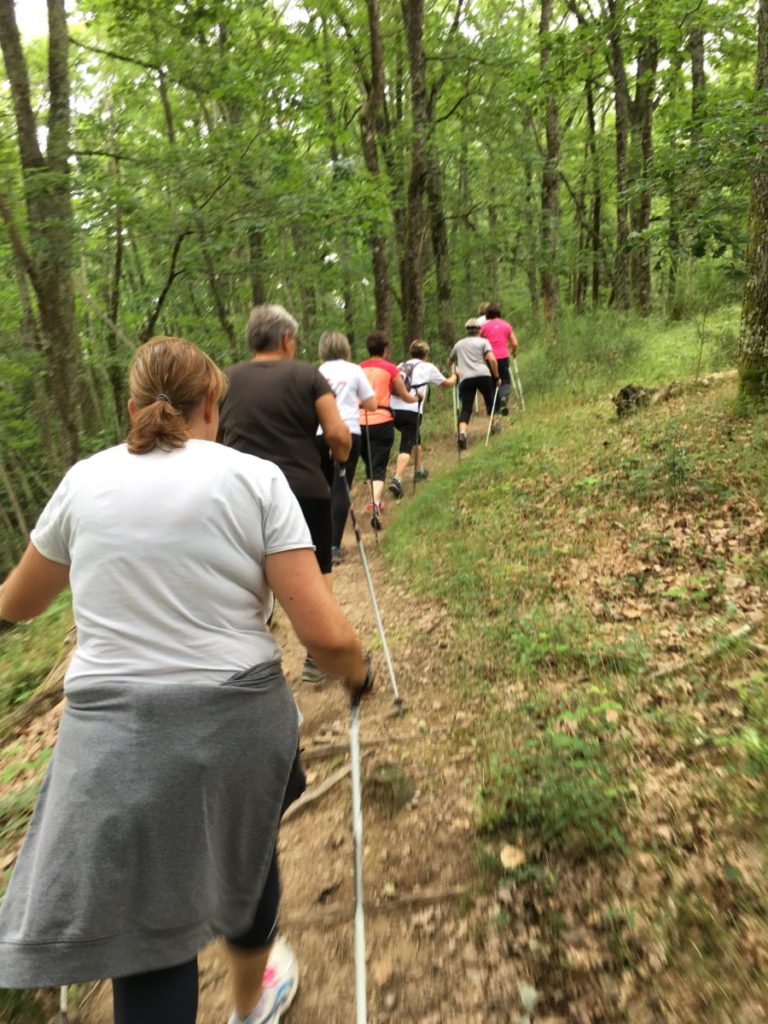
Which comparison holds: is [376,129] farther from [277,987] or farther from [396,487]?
[277,987]

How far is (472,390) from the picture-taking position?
988 centimetres

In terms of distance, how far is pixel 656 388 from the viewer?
818cm

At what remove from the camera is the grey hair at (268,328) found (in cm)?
353

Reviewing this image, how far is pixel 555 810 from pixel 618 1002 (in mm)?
710

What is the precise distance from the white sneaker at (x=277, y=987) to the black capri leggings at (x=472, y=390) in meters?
8.43

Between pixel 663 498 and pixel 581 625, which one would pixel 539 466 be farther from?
pixel 581 625

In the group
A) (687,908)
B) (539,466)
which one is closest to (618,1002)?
(687,908)

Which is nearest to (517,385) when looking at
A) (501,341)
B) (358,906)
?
(501,341)

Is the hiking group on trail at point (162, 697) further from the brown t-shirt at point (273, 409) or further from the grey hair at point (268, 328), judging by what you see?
the grey hair at point (268, 328)

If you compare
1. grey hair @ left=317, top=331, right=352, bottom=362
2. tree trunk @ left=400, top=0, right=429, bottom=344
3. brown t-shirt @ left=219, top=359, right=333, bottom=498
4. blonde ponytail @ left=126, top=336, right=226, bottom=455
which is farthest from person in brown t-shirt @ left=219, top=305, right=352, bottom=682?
tree trunk @ left=400, top=0, right=429, bottom=344

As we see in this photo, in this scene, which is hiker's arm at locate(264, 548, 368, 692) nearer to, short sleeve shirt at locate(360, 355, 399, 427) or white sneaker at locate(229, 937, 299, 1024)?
white sneaker at locate(229, 937, 299, 1024)

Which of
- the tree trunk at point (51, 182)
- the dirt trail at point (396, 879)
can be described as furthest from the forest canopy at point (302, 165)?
the dirt trail at point (396, 879)

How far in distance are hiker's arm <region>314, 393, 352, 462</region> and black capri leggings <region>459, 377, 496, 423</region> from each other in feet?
20.9

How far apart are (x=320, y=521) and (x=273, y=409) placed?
78cm
